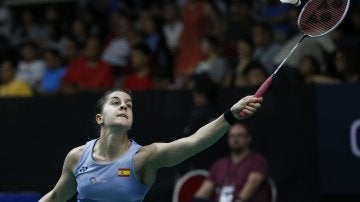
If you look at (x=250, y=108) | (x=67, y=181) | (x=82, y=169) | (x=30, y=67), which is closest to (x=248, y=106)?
(x=250, y=108)

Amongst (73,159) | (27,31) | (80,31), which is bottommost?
(73,159)

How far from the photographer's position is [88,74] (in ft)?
43.1

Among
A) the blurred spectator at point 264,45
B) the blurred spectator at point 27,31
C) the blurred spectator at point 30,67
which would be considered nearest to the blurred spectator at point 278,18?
the blurred spectator at point 264,45

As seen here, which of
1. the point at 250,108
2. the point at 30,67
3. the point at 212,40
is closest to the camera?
the point at 250,108

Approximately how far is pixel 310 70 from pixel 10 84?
441 cm

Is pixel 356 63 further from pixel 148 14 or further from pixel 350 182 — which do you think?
pixel 148 14

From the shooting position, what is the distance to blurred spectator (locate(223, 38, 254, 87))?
11.7m

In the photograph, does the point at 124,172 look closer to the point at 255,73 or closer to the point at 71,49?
the point at 255,73

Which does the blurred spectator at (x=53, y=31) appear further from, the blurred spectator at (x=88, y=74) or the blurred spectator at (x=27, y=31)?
the blurred spectator at (x=88, y=74)

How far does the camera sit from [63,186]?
717 centimetres

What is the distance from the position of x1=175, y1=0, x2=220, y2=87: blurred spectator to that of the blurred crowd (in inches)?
0.5

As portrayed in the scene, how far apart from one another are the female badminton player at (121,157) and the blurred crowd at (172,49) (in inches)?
167

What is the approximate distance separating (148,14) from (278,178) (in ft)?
14.7

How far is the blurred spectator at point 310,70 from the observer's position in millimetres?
11084
